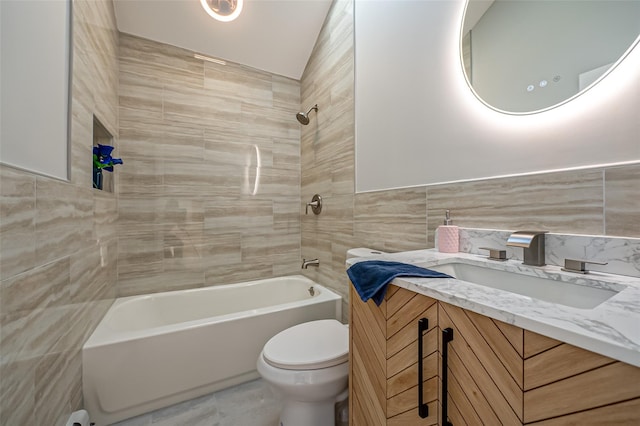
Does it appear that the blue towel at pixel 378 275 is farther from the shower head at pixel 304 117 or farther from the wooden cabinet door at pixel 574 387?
the shower head at pixel 304 117

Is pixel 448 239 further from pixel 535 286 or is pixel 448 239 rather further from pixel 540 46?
pixel 540 46

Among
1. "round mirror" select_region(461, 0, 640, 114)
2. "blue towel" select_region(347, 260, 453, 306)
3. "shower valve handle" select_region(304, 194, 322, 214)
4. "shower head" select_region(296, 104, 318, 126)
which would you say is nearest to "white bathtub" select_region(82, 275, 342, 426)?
"shower valve handle" select_region(304, 194, 322, 214)

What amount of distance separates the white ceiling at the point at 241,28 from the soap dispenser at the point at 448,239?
2.11 metres

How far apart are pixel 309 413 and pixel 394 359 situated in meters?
0.70

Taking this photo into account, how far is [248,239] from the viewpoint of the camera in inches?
92.7

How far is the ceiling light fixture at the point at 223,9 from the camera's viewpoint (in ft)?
6.40

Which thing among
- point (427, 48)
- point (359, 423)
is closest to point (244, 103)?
point (427, 48)

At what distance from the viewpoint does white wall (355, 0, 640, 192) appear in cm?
73

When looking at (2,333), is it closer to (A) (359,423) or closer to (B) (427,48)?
(A) (359,423)

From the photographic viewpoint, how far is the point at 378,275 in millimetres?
757

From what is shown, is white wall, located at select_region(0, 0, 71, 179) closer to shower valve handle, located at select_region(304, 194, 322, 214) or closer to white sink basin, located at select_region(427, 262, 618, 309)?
white sink basin, located at select_region(427, 262, 618, 309)

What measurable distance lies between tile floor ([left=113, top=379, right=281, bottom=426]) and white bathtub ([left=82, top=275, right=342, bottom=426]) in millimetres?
39

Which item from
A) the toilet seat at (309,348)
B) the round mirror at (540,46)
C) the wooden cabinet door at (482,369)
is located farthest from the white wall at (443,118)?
the toilet seat at (309,348)

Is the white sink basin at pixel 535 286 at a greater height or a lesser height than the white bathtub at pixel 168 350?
greater
